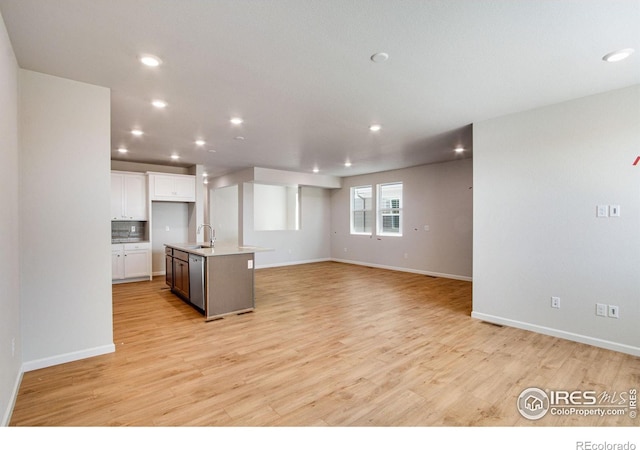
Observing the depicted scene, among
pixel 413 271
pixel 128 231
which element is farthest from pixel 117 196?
pixel 413 271

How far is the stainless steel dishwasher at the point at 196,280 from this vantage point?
4.12 m

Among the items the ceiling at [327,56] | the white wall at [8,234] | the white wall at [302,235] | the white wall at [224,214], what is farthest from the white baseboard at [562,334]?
the white wall at [224,214]

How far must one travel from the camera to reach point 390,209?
8.12 meters

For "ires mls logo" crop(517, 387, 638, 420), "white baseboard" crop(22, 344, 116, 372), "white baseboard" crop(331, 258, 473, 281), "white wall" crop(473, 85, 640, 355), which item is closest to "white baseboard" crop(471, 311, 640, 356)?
"white wall" crop(473, 85, 640, 355)

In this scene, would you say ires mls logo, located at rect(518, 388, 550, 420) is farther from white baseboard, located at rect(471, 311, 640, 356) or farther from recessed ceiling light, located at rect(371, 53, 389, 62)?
recessed ceiling light, located at rect(371, 53, 389, 62)

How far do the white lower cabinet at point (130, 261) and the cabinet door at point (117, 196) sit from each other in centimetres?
62

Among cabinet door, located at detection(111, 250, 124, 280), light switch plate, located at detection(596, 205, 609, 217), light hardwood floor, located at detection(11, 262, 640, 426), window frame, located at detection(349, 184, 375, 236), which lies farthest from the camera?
window frame, located at detection(349, 184, 375, 236)

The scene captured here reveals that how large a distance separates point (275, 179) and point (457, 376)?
19.9 feet

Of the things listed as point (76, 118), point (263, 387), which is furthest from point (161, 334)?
point (76, 118)

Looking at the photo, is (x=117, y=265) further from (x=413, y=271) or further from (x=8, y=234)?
(x=413, y=271)

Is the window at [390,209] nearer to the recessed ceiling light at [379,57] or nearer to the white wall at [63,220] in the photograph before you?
the recessed ceiling light at [379,57]

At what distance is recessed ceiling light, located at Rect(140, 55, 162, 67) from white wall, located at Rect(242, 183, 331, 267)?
17.2ft

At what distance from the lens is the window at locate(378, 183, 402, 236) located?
791 centimetres

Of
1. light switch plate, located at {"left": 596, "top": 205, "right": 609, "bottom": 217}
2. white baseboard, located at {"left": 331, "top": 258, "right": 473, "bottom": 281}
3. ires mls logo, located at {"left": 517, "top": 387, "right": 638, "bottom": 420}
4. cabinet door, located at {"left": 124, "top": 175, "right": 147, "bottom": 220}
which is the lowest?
ires mls logo, located at {"left": 517, "top": 387, "right": 638, "bottom": 420}
